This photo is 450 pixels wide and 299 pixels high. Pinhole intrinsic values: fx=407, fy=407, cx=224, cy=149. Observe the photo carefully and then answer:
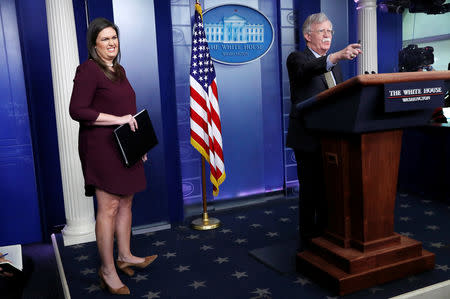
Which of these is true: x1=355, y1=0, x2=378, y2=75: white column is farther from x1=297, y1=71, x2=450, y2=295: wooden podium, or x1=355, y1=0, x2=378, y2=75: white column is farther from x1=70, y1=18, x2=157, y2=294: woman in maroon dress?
x1=70, y1=18, x2=157, y2=294: woman in maroon dress

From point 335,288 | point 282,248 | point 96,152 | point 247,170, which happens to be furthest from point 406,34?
point 96,152

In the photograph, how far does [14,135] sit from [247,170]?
2.15m

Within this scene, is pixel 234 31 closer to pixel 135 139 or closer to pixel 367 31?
pixel 367 31

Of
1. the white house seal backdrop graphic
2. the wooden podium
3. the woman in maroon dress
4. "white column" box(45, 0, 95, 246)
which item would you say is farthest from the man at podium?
"white column" box(45, 0, 95, 246)

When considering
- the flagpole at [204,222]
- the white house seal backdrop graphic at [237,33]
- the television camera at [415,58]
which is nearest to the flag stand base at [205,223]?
the flagpole at [204,222]

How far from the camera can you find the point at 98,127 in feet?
6.95

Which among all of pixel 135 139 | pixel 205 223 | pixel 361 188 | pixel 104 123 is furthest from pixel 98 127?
pixel 205 223

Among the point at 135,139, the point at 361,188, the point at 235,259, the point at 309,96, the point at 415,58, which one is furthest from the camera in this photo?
the point at 415,58

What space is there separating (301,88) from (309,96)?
72mm

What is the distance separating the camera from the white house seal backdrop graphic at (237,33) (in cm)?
383

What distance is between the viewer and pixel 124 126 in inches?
83.7

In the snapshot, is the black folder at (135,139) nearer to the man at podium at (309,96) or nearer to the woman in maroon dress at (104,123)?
the woman in maroon dress at (104,123)

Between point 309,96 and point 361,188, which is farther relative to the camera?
point 309,96

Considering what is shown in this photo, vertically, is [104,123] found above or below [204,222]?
above
